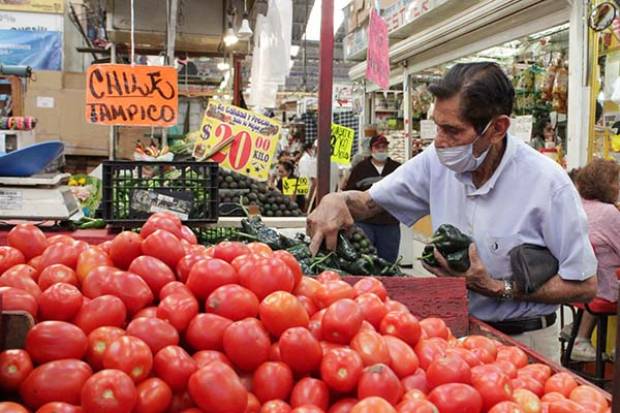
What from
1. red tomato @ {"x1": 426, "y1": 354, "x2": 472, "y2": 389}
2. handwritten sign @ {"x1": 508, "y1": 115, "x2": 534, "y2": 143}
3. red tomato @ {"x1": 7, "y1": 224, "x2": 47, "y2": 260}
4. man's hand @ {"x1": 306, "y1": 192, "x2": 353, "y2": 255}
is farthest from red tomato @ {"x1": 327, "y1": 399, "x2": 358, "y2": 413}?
handwritten sign @ {"x1": 508, "y1": 115, "x2": 534, "y2": 143}

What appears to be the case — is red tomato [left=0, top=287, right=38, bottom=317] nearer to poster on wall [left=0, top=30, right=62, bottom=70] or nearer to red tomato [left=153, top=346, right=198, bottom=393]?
red tomato [left=153, top=346, right=198, bottom=393]

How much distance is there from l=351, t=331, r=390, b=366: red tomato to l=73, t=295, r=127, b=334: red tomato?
542 millimetres

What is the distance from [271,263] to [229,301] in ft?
0.51

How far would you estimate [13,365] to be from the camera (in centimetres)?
124

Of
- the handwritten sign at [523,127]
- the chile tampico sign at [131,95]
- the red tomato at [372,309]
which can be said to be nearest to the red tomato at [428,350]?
the red tomato at [372,309]

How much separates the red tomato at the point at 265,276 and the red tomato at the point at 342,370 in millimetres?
247

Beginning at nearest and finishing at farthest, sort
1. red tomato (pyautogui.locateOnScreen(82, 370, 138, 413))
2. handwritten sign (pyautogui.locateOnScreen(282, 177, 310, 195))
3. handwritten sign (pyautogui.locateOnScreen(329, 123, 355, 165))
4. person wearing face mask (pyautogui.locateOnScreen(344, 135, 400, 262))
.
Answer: red tomato (pyautogui.locateOnScreen(82, 370, 138, 413)) → person wearing face mask (pyautogui.locateOnScreen(344, 135, 400, 262)) → handwritten sign (pyautogui.locateOnScreen(329, 123, 355, 165)) → handwritten sign (pyautogui.locateOnScreen(282, 177, 310, 195))

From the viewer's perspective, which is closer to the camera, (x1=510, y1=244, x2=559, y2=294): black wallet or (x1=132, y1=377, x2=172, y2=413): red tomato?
(x1=132, y1=377, x2=172, y2=413): red tomato

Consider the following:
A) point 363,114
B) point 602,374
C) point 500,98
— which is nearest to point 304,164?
point 363,114

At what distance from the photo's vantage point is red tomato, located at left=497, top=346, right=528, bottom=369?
1.79 metres

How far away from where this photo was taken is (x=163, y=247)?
1.65 metres

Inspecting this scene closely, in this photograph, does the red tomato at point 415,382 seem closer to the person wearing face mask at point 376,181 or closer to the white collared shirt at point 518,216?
the white collared shirt at point 518,216

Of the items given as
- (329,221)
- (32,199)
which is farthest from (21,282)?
(32,199)

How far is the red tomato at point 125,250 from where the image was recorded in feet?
5.47
